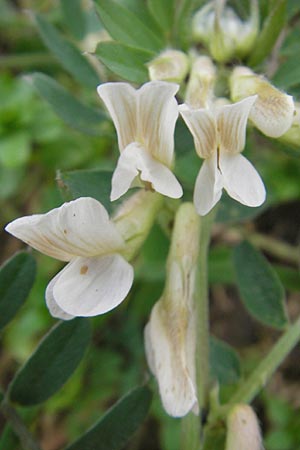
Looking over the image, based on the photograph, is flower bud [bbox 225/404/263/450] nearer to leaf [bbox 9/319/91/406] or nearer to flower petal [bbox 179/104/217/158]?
Result: leaf [bbox 9/319/91/406]

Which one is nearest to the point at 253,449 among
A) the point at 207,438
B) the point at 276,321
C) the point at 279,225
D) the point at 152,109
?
the point at 207,438

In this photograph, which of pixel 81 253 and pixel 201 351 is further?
pixel 201 351

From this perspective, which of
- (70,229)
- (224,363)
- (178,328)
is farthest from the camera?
(224,363)

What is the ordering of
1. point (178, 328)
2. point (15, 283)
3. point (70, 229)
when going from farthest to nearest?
point (15, 283)
point (178, 328)
point (70, 229)

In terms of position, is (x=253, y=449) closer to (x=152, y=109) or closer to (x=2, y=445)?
(x=2, y=445)

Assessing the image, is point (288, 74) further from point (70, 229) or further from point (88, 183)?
point (70, 229)

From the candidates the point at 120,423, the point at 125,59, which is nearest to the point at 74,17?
the point at 125,59
